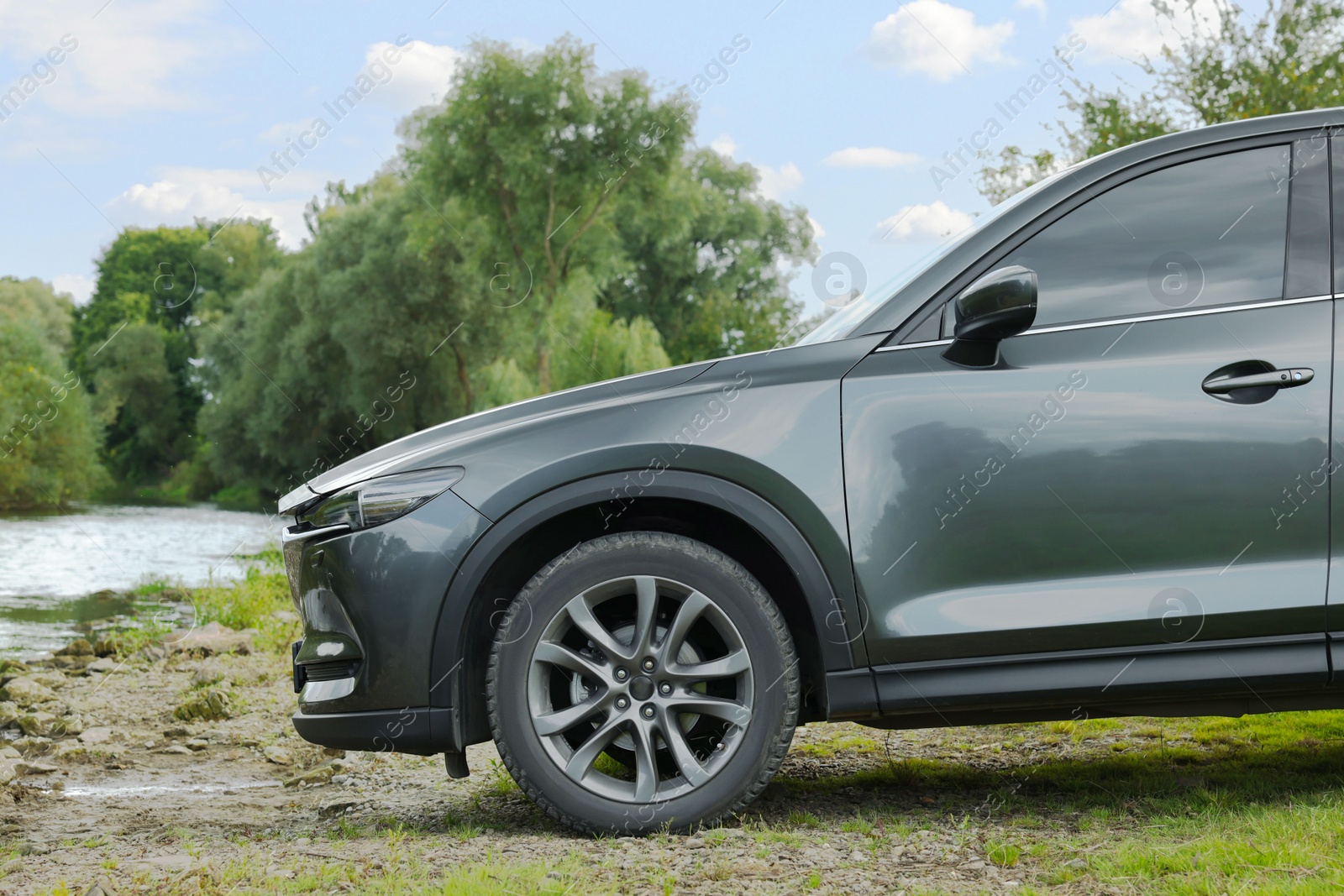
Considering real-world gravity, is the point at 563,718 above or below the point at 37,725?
above

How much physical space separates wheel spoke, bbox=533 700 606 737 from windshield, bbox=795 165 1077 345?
1.20 metres

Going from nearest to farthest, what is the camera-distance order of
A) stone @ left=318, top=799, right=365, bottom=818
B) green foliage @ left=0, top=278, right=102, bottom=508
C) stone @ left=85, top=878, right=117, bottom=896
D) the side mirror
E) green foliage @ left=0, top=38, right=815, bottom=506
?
stone @ left=85, top=878, right=117, bottom=896 → the side mirror → stone @ left=318, top=799, right=365, bottom=818 → green foliage @ left=0, top=38, right=815, bottom=506 → green foliage @ left=0, top=278, right=102, bottom=508

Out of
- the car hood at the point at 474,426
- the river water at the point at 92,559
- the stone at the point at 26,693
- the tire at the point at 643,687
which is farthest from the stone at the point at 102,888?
the river water at the point at 92,559

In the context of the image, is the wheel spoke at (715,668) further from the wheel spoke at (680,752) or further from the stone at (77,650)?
the stone at (77,650)

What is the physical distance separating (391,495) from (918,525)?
1.44 meters

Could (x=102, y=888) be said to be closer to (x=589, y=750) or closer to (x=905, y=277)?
(x=589, y=750)

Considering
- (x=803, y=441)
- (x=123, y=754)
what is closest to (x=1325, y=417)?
(x=803, y=441)

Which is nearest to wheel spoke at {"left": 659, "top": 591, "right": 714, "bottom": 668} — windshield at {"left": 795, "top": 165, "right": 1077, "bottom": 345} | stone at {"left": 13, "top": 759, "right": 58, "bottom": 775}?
windshield at {"left": 795, "top": 165, "right": 1077, "bottom": 345}

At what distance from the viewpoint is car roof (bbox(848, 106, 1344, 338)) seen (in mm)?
3062

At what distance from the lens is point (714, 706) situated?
291 centimetres

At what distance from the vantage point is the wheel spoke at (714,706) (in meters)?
2.90

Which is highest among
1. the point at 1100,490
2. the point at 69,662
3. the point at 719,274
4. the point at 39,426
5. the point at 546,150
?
the point at 719,274

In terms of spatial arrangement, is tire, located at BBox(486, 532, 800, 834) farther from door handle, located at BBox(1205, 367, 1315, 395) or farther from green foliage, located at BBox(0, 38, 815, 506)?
green foliage, located at BBox(0, 38, 815, 506)

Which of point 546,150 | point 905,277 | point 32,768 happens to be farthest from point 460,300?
point 905,277
